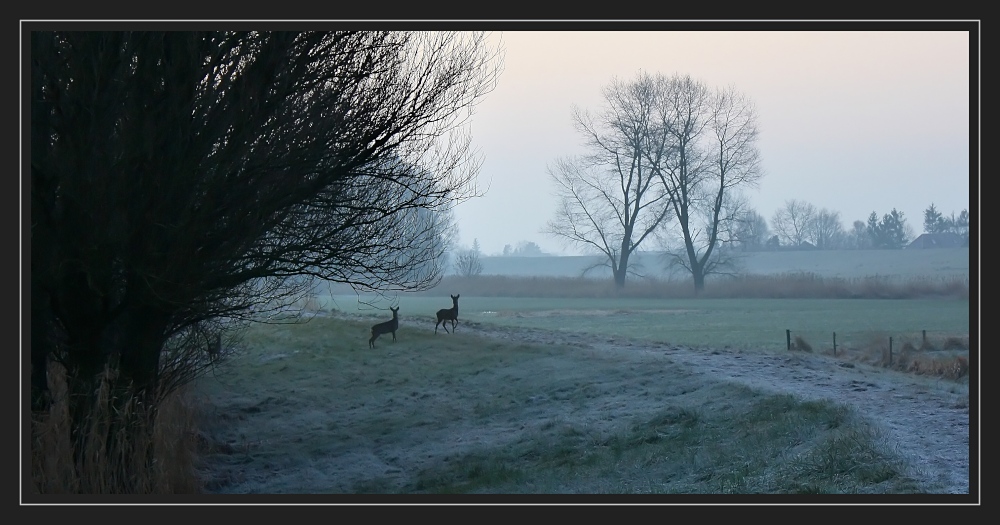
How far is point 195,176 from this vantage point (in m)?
7.77

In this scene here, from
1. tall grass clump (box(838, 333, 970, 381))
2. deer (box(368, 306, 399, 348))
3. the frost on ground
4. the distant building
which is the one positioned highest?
the distant building

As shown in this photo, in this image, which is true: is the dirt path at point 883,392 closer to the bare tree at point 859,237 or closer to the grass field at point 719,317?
the grass field at point 719,317

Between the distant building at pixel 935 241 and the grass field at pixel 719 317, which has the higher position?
the distant building at pixel 935 241

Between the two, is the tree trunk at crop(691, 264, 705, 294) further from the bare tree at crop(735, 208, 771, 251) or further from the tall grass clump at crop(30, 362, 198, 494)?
the tall grass clump at crop(30, 362, 198, 494)

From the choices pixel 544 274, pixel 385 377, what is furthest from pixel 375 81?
pixel 544 274

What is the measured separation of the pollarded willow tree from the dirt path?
19.9ft

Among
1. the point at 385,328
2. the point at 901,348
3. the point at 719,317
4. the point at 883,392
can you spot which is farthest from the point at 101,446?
the point at 719,317

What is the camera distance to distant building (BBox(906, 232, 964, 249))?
20.8 metres

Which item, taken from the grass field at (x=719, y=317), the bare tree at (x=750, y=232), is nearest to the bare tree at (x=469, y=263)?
the grass field at (x=719, y=317)

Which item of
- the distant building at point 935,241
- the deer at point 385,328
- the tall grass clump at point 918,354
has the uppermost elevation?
the distant building at point 935,241

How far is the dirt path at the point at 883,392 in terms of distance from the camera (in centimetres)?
886

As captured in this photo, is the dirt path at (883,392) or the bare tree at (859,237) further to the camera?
the bare tree at (859,237)

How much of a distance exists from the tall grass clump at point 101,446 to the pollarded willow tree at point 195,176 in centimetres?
6

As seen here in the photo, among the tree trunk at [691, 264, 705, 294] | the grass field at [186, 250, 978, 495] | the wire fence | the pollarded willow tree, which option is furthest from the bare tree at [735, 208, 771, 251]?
the pollarded willow tree
